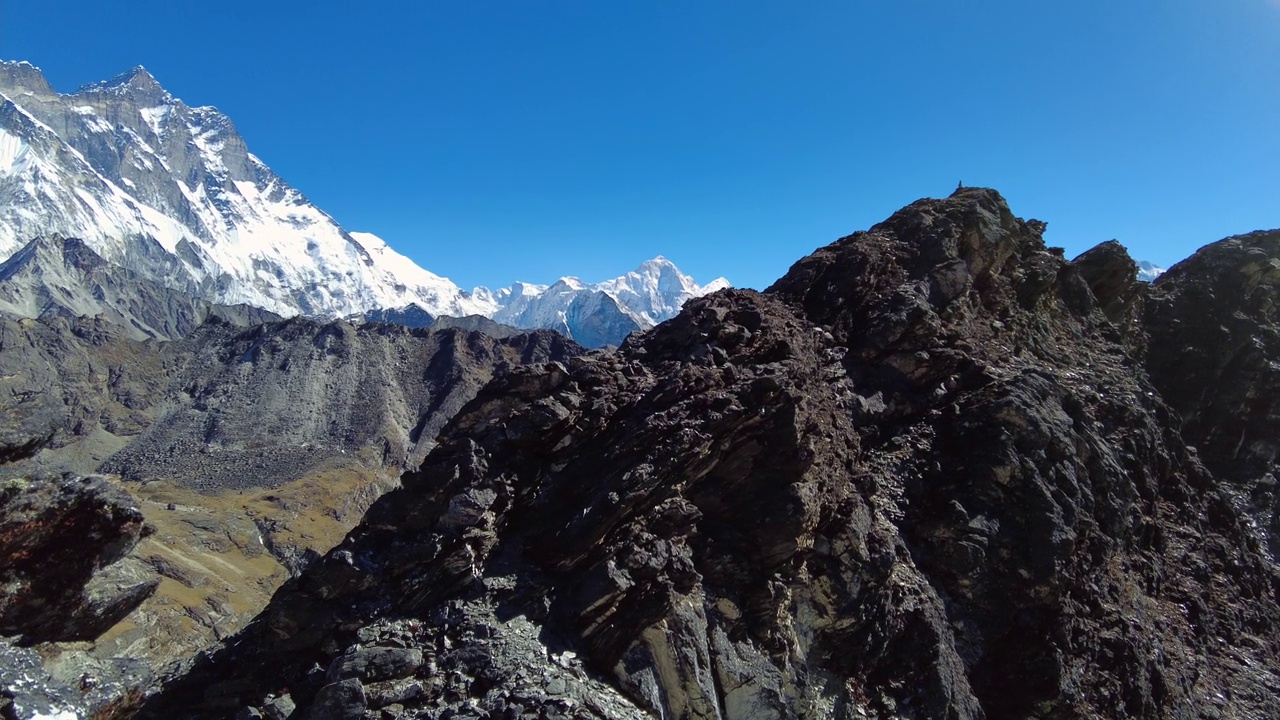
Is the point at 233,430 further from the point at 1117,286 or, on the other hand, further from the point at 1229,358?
the point at 1229,358

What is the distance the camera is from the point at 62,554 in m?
20.0

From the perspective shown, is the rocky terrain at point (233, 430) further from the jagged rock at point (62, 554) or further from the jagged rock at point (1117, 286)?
the jagged rock at point (1117, 286)

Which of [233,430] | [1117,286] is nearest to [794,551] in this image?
[1117,286]

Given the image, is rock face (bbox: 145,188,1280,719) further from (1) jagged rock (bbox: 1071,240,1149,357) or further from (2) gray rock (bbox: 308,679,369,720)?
(1) jagged rock (bbox: 1071,240,1149,357)

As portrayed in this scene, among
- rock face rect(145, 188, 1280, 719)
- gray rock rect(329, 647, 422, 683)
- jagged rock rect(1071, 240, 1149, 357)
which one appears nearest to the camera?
gray rock rect(329, 647, 422, 683)

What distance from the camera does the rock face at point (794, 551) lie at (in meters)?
20.0

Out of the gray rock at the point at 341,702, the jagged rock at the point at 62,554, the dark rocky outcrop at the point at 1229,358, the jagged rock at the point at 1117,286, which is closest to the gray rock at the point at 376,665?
the gray rock at the point at 341,702

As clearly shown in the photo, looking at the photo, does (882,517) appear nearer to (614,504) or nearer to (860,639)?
(860,639)

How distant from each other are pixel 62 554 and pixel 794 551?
885 inches

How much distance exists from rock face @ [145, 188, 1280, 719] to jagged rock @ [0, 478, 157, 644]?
11.3 ft

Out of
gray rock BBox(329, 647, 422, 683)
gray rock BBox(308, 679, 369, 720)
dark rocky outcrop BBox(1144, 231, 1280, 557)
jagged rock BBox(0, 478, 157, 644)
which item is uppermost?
dark rocky outcrop BBox(1144, 231, 1280, 557)

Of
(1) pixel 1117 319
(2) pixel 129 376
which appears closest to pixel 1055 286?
(1) pixel 1117 319

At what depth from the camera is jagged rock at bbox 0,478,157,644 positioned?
18.9 meters

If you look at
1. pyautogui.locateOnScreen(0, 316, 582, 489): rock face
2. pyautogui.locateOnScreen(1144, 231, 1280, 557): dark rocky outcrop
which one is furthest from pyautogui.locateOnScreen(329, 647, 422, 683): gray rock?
pyautogui.locateOnScreen(0, 316, 582, 489): rock face
